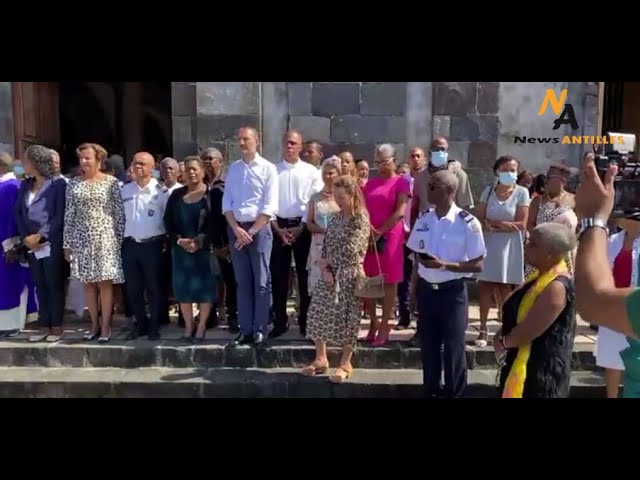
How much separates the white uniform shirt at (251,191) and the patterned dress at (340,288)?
2.07ft

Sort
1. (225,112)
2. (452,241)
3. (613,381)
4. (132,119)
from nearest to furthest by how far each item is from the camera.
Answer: (452,241) < (613,381) < (225,112) < (132,119)

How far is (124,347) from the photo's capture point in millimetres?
5098

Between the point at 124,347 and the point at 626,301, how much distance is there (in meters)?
4.25

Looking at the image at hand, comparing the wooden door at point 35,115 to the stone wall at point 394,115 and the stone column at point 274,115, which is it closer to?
the stone wall at point 394,115

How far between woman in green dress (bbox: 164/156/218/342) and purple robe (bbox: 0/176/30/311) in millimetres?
1470

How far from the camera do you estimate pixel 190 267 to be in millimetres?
5238

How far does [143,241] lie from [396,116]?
3468 millimetres

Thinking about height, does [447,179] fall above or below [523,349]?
above

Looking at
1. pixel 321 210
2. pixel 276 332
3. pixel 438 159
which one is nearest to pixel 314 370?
pixel 276 332

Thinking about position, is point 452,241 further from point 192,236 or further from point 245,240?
point 192,236
